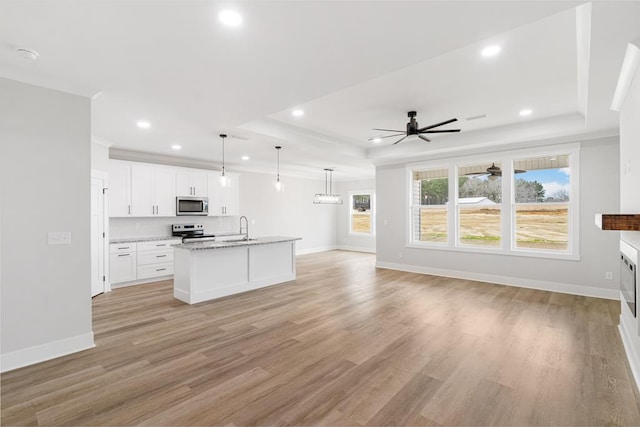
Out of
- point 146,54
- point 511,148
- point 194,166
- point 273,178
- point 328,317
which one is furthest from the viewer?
point 273,178

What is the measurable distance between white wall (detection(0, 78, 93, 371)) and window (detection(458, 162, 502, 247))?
21.2ft

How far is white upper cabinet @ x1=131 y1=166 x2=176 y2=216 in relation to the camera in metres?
6.19

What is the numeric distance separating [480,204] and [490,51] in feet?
13.5

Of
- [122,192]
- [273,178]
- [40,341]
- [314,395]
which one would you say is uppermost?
[273,178]

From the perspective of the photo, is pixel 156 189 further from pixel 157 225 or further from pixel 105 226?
pixel 105 226

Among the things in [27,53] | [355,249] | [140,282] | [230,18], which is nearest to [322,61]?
[230,18]

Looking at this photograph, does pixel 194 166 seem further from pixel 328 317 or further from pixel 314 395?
pixel 314 395

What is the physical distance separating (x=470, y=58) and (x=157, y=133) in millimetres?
4581

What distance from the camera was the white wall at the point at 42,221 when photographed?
277 centimetres

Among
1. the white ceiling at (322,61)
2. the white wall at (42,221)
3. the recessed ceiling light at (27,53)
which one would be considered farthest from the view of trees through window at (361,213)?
the recessed ceiling light at (27,53)

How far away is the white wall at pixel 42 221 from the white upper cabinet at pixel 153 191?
318cm

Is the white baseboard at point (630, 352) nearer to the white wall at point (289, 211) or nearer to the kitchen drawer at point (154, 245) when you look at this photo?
the kitchen drawer at point (154, 245)

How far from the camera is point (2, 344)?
8.91ft

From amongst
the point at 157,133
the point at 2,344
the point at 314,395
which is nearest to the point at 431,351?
the point at 314,395
